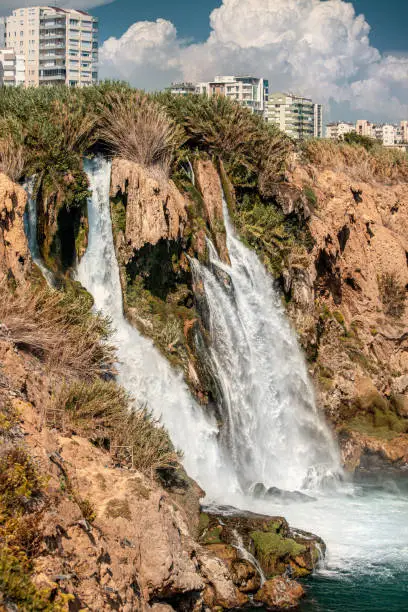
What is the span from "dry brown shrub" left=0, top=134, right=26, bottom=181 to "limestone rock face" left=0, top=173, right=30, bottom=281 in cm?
96

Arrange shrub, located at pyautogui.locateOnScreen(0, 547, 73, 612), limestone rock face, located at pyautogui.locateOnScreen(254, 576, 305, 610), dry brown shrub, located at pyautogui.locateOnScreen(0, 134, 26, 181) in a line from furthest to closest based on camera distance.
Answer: dry brown shrub, located at pyautogui.locateOnScreen(0, 134, 26, 181) → limestone rock face, located at pyautogui.locateOnScreen(254, 576, 305, 610) → shrub, located at pyautogui.locateOnScreen(0, 547, 73, 612)

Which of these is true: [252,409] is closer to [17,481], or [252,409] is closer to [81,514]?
[81,514]

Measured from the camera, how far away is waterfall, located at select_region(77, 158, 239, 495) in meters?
16.2

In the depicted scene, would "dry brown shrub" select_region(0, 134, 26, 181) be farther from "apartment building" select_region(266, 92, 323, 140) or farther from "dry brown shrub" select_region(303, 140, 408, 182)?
"apartment building" select_region(266, 92, 323, 140)

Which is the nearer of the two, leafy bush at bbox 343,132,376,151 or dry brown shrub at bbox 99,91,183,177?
dry brown shrub at bbox 99,91,183,177

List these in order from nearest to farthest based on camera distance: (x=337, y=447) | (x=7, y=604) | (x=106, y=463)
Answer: (x=7, y=604) → (x=106, y=463) → (x=337, y=447)

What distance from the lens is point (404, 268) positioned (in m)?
28.1

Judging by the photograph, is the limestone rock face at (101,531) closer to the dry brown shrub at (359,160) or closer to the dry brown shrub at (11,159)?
the dry brown shrub at (11,159)

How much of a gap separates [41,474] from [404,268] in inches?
819

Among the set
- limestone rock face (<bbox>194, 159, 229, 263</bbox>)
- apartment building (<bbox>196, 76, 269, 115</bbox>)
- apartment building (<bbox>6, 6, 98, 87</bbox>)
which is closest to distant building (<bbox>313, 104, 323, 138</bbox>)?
apartment building (<bbox>196, 76, 269, 115</bbox>)

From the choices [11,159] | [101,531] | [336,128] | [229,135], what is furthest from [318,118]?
[101,531]

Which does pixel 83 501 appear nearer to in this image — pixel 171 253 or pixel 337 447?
pixel 171 253

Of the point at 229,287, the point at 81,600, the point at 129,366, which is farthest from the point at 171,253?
the point at 81,600

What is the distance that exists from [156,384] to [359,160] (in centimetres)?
1697
